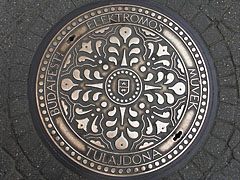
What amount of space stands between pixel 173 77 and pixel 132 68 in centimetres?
29

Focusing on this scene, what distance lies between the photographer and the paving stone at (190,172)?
1.70 m

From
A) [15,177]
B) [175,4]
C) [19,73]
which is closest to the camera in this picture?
[15,177]

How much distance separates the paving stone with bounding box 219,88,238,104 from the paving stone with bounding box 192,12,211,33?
462 mm

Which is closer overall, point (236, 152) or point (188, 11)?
point (236, 152)

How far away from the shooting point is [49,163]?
1.70 metres

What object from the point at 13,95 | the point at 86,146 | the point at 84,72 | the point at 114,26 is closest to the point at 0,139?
the point at 13,95

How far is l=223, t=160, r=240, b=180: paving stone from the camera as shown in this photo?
1.72 meters

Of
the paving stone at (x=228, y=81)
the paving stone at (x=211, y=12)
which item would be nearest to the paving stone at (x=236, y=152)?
the paving stone at (x=228, y=81)

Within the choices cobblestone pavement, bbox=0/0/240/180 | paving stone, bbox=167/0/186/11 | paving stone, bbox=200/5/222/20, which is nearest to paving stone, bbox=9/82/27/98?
cobblestone pavement, bbox=0/0/240/180

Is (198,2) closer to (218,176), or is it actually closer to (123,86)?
(123,86)

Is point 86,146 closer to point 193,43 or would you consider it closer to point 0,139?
point 0,139

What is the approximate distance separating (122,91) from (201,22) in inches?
30.5

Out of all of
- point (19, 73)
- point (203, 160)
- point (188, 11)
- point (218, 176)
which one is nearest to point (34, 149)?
point (19, 73)

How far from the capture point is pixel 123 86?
1734 mm
